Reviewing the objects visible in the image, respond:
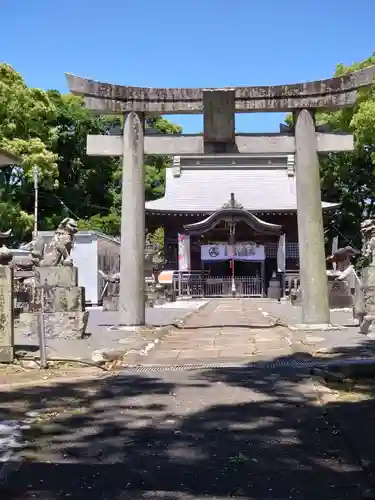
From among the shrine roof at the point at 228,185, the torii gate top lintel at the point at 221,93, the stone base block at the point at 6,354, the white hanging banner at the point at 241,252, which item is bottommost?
the stone base block at the point at 6,354

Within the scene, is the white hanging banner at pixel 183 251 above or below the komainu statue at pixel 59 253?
above

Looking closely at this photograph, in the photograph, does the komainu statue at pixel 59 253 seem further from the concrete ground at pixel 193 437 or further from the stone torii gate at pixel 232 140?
the concrete ground at pixel 193 437

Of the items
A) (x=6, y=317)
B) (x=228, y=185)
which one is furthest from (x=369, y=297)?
(x=228, y=185)

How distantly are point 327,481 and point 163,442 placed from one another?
1290 millimetres

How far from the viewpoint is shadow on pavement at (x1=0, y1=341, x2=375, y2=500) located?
10.7 feet

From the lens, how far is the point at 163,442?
418cm

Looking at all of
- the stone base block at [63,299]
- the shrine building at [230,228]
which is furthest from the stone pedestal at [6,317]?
the shrine building at [230,228]

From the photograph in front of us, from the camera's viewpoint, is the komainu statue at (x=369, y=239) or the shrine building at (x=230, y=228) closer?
the komainu statue at (x=369, y=239)

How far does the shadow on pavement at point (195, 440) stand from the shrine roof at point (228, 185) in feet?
82.5

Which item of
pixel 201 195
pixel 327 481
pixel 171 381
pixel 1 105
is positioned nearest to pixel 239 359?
pixel 171 381

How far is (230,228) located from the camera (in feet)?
102

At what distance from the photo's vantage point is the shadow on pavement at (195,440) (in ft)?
10.7

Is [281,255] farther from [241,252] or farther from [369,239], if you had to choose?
[369,239]

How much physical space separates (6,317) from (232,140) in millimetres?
6541
